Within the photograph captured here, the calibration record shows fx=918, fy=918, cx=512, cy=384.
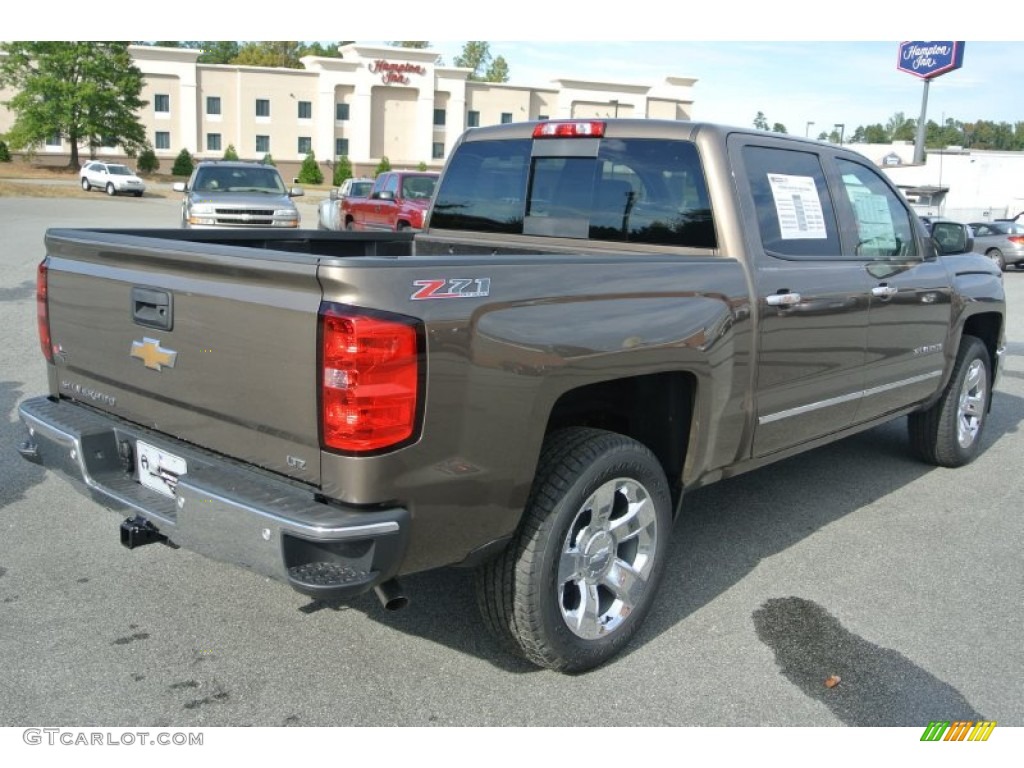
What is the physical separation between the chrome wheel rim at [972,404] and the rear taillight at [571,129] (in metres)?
3.25

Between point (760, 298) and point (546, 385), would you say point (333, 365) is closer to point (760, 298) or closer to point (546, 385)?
point (546, 385)

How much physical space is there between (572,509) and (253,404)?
3.69 ft

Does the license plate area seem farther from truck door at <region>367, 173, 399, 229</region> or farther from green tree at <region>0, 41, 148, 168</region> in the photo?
green tree at <region>0, 41, 148, 168</region>

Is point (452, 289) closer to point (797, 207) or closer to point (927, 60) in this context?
point (797, 207)

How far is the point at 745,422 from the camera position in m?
3.95

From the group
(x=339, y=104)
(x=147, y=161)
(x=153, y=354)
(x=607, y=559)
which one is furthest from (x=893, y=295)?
(x=339, y=104)

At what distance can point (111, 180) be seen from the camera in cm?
4416

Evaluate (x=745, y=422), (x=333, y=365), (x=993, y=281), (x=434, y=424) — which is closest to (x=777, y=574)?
(x=745, y=422)

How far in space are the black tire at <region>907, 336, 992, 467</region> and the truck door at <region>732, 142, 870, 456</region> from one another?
1.53 metres

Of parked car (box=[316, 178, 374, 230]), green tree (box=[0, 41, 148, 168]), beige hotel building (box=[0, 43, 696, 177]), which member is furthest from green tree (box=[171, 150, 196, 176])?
parked car (box=[316, 178, 374, 230])

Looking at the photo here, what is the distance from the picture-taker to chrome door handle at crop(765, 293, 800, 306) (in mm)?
3939

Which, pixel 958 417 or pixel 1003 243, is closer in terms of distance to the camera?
pixel 958 417

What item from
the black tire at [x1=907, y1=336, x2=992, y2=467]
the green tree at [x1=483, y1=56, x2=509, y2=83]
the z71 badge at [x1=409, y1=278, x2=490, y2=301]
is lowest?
the black tire at [x1=907, y1=336, x2=992, y2=467]

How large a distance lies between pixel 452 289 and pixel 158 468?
1.29 metres
